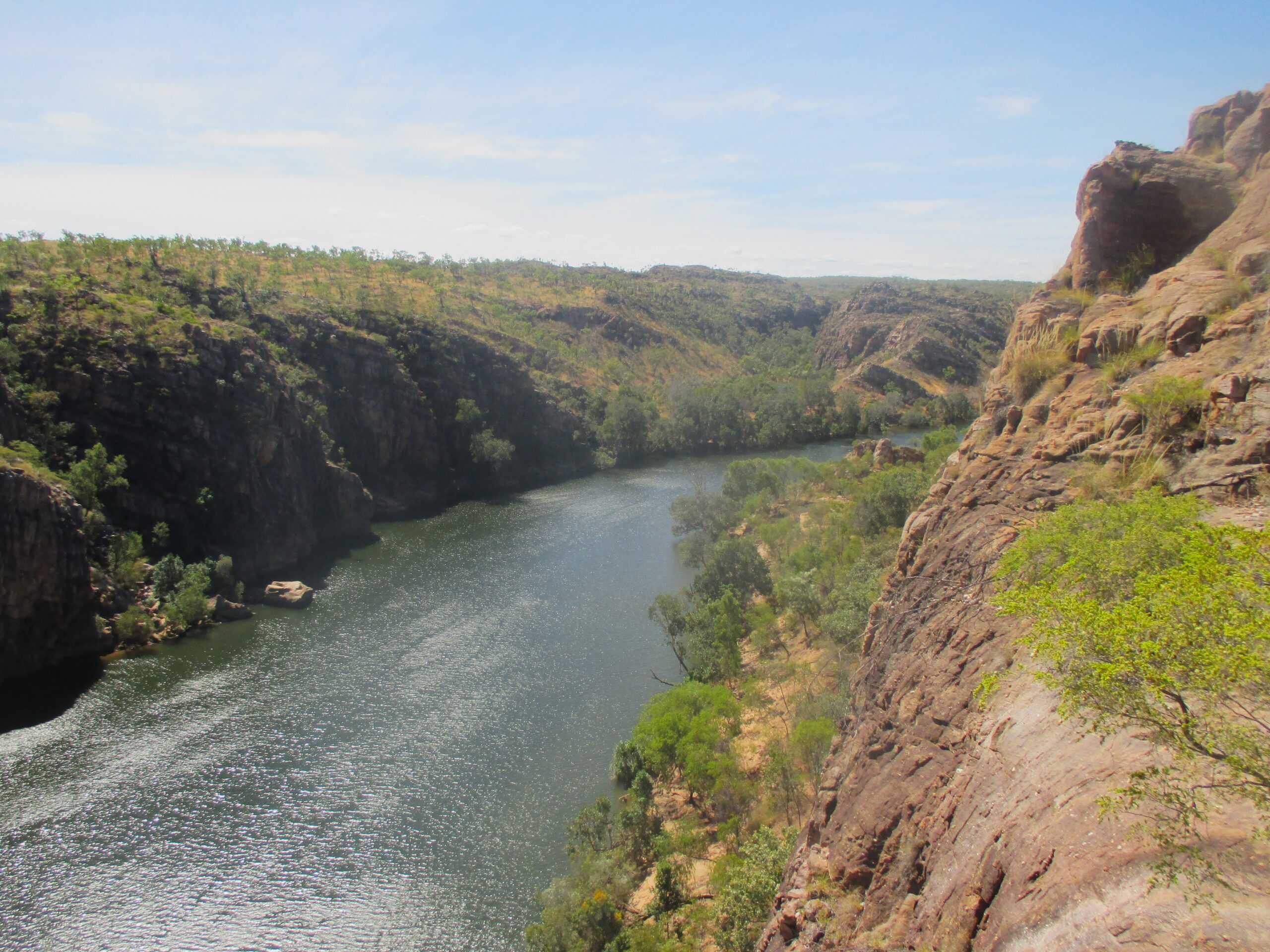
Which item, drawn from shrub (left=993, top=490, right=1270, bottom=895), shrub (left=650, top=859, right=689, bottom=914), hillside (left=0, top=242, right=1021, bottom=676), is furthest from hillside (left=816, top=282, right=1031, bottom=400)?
shrub (left=993, top=490, right=1270, bottom=895)

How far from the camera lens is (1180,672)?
8062 millimetres

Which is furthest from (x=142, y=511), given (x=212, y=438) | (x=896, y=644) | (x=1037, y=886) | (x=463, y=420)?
(x=1037, y=886)

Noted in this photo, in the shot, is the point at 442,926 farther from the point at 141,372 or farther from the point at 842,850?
the point at 141,372

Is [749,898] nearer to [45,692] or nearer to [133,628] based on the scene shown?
[45,692]

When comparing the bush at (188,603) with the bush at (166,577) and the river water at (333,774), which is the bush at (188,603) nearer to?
the bush at (166,577)

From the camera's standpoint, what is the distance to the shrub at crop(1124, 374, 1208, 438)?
1441cm

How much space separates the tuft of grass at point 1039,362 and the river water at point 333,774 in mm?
23516

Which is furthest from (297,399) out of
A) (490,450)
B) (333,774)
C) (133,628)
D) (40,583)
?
(333,774)

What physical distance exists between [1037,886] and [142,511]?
197 feet

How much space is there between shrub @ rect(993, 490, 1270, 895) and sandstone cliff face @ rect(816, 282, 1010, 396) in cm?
11439

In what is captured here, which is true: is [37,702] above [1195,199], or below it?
below

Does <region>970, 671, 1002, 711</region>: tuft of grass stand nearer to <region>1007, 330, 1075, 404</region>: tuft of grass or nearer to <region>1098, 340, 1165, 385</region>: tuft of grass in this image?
<region>1098, 340, 1165, 385</region>: tuft of grass

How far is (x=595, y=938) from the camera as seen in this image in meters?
23.3

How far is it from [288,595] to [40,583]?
1437cm
